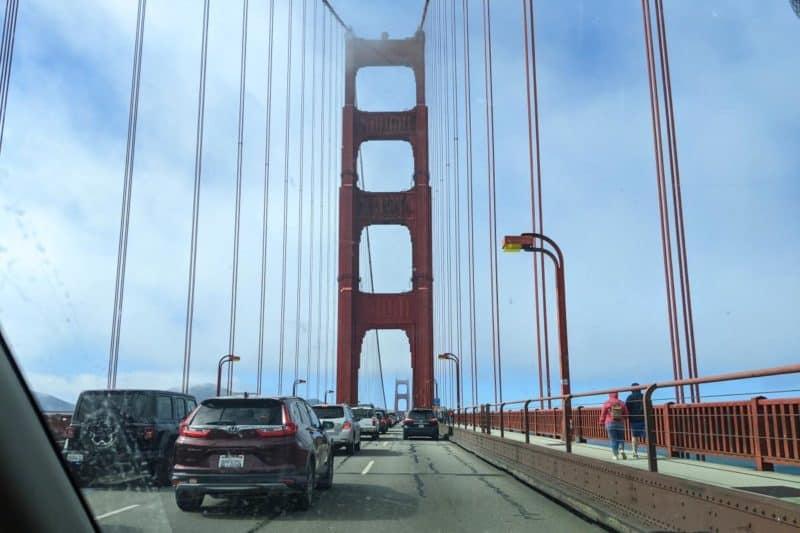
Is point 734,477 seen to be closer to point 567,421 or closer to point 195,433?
point 567,421

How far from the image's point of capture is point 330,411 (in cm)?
1977

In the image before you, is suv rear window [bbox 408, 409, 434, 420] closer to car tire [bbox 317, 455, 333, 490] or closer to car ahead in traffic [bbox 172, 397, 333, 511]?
car tire [bbox 317, 455, 333, 490]

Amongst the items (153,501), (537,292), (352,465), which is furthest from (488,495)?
(537,292)

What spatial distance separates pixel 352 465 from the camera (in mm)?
14805

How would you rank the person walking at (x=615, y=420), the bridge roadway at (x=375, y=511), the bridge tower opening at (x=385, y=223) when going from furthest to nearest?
the bridge tower opening at (x=385, y=223) < the person walking at (x=615, y=420) < the bridge roadway at (x=375, y=511)

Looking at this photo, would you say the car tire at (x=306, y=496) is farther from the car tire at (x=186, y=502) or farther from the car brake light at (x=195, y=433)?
the car brake light at (x=195, y=433)

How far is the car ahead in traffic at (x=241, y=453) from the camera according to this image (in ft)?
25.2

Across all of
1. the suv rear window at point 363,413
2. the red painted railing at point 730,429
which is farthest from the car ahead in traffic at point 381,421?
the red painted railing at point 730,429

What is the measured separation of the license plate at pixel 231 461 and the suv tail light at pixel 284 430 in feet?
1.13

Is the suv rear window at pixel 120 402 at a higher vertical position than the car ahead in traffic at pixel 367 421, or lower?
higher

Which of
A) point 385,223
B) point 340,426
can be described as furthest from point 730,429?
point 385,223

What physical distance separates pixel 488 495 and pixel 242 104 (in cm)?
2309

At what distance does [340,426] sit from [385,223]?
110 feet

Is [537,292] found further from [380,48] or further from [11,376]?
[380,48]
